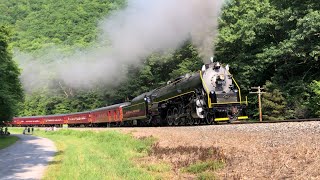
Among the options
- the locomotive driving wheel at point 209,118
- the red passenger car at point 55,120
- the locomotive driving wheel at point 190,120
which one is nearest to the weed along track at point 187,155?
the locomotive driving wheel at point 209,118

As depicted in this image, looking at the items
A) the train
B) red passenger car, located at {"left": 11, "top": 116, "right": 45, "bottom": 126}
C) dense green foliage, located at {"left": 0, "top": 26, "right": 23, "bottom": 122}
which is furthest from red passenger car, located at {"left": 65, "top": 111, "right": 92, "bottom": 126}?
the train

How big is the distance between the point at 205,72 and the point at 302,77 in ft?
55.0

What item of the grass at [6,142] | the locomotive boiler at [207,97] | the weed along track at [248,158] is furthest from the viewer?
the grass at [6,142]

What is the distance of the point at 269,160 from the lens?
311 inches

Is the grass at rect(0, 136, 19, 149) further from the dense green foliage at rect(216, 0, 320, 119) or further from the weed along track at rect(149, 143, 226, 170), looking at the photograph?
the dense green foliage at rect(216, 0, 320, 119)

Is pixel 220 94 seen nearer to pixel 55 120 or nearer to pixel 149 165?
pixel 149 165

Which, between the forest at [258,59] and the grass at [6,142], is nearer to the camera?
the grass at [6,142]

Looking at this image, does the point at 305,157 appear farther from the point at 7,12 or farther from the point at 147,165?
the point at 7,12

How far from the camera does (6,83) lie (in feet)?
95.8

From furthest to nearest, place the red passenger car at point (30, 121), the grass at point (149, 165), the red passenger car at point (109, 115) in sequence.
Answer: the red passenger car at point (30, 121), the red passenger car at point (109, 115), the grass at point (149, 165)

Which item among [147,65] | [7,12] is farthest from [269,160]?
[7,12]

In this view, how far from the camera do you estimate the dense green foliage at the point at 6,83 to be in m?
27.0

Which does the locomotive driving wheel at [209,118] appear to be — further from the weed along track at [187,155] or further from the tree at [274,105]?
the tree at [274,105]

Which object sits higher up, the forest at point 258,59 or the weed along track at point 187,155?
the forest at point 258,59
